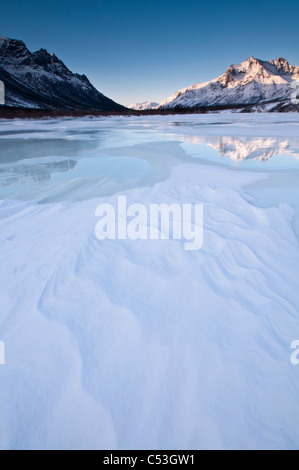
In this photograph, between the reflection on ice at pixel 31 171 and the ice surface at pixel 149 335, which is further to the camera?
the reflection on ice at pixel 31 171

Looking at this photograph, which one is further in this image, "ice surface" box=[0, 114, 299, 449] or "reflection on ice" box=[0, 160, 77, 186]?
"reflection on ice" box=[0, 160, 77, 186]

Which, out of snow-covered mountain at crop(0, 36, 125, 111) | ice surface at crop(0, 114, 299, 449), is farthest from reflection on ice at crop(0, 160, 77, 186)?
snow-covered mountain at crop(0, 36, 125, 111)

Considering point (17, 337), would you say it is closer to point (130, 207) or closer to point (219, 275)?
point (219, 275)

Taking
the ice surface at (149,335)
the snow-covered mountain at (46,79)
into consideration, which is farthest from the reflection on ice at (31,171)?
the snow-covered mountain at (46,79)

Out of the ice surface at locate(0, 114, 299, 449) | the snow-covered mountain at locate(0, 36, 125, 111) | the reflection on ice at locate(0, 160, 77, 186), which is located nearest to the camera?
the ice surface at locate(0, 114, 299, 449)

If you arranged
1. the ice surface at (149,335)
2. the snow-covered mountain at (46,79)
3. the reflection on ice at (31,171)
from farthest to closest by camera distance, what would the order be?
1. the snow-covered mountain at (46,79)
2. the reflection on ice at (31,171)
3. the ice surface at (149,335)

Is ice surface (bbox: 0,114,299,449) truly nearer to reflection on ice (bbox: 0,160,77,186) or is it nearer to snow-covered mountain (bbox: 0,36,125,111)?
reflection on ice (bbox: 0,160,77,186)

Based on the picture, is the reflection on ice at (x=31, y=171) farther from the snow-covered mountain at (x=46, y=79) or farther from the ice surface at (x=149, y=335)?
the snow-covered mountain at (x=46, y=79)

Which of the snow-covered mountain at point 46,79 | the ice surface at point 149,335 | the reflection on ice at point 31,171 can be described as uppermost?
the snow-covered mountain at point 46,79
